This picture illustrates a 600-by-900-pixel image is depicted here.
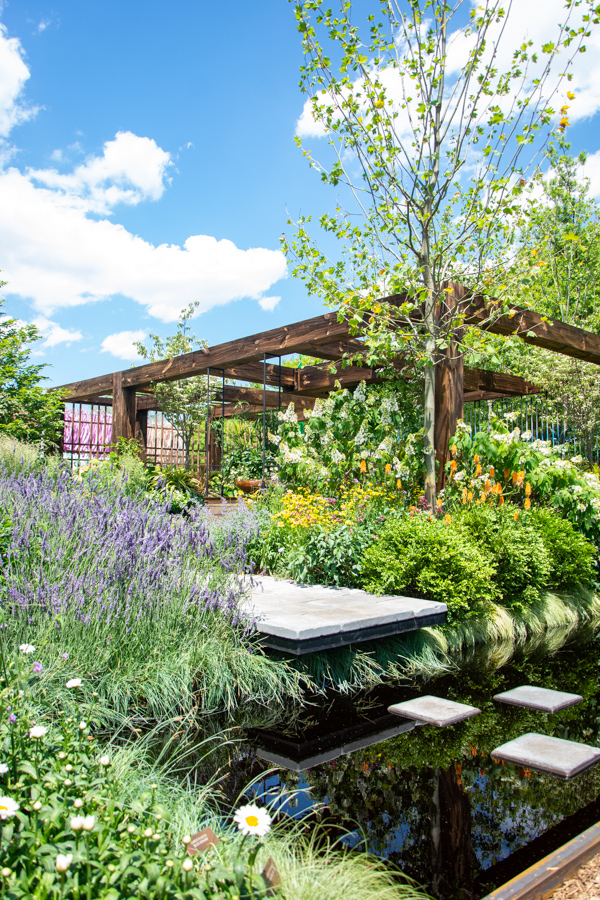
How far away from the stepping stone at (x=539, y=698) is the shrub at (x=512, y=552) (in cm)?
114

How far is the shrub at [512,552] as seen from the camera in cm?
482

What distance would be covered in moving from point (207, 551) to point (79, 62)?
4424 mm

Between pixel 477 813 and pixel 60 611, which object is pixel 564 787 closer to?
pixel 477 813

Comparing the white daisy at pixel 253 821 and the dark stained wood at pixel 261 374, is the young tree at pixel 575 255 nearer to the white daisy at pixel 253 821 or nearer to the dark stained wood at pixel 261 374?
the dark stained wood at pixel 261 374

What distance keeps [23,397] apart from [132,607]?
9189 millimetres

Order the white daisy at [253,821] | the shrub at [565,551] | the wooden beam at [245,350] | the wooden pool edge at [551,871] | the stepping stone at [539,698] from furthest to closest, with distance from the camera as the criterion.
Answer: the wooden beam at [245,350] → the shrub at [565,551] → the stepping stone at [539,698] → the wooden pool edge at [551,871] → the white daisy at [253,821]

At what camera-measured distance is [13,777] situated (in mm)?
1554

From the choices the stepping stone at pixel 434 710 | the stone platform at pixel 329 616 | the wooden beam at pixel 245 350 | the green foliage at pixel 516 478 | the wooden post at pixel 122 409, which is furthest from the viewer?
the wooden post at pixel 122 409

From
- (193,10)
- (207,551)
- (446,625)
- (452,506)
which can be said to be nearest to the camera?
(207,551)

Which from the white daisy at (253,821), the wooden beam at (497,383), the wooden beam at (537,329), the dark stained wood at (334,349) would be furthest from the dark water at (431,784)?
the wooden beam at (497,383)

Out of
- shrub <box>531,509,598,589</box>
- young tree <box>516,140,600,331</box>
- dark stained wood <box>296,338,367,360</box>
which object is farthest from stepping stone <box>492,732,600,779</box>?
young tree <box>516,140,600,331</box>

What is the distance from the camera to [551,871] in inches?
71.4

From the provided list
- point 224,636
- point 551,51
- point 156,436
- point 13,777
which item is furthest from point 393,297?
point 156,436

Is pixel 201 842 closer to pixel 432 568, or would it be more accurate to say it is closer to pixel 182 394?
pixel 432 568
